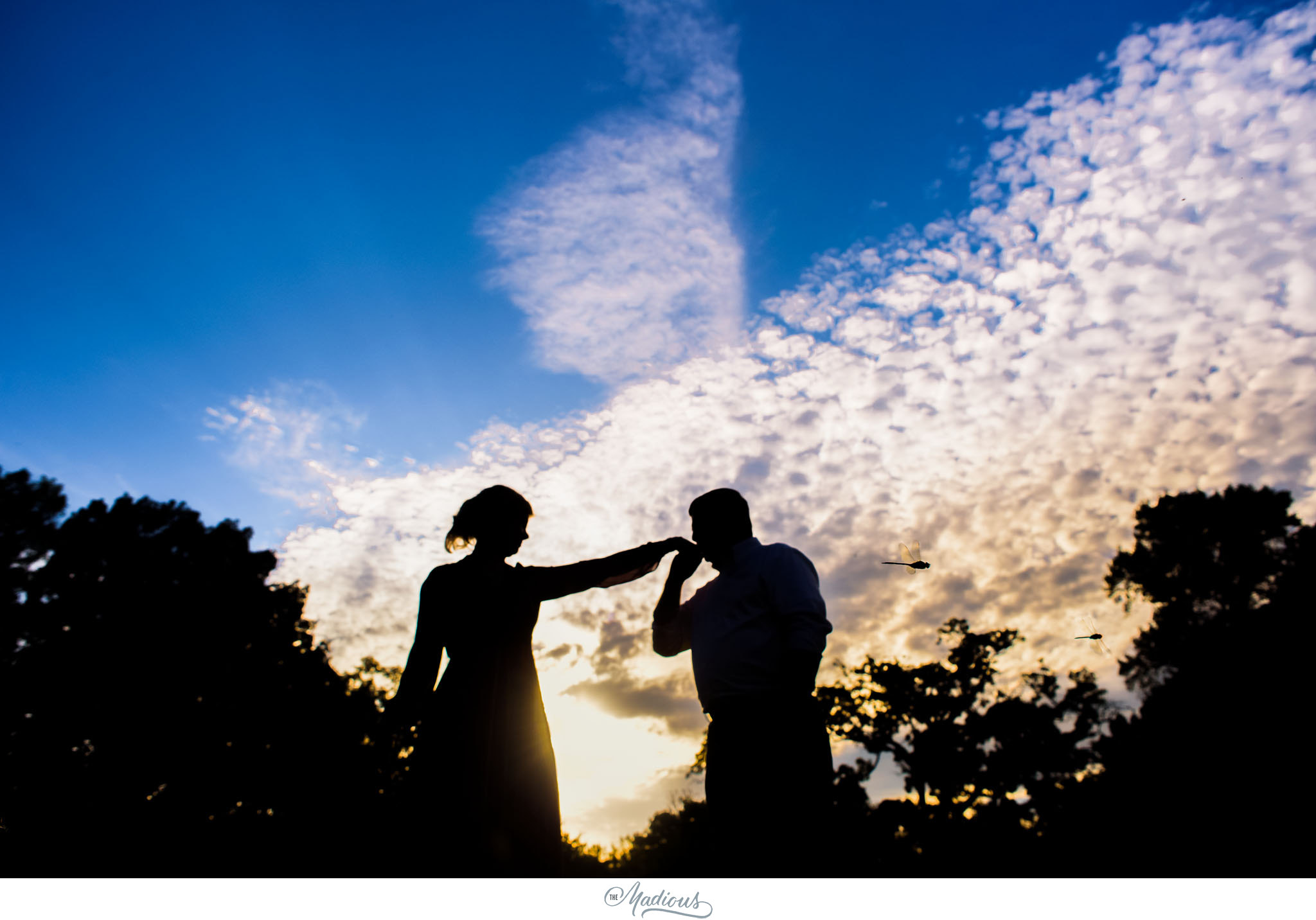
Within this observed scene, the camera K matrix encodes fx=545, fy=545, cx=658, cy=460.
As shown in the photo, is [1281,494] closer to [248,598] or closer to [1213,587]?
[1213,587]

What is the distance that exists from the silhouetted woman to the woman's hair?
26mm

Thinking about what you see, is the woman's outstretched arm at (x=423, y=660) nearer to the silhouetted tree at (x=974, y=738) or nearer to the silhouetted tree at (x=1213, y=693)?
the silhouetted tree at (x=1213, y=693)

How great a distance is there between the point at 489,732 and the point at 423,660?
1.64 feet

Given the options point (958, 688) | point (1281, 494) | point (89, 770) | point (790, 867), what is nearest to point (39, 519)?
point (89, 770)

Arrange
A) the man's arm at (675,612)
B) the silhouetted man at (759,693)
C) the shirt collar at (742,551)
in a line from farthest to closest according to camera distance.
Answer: the man's arm at (675,612)
the shirt collar at (742,551)
the silhouetted man at (759,693)

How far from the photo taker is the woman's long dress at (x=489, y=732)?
2461 millimetres

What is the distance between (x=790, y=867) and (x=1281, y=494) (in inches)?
1322

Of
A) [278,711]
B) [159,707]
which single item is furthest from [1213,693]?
[159,707]

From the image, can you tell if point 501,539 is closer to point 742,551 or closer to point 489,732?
point 489,732

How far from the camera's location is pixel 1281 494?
925 inches

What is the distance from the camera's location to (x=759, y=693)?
2.86 m
